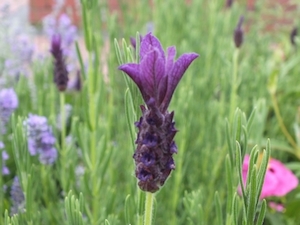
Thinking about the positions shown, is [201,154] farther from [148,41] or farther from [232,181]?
[148,41]

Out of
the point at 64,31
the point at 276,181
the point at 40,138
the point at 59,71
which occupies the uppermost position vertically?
the point at 64,31

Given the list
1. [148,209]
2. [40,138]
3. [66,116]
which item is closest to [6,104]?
[40,138]

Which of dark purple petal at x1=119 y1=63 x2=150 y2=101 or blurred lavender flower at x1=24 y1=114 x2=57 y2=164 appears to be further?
blurred lavender flower at x1=24 y1=114 x2=57 y2=164

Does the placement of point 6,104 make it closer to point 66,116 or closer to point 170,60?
point 66,116

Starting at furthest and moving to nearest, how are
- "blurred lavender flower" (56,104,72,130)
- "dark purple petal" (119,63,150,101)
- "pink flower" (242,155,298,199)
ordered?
"blurred lavender flower" (56,104,72,130) < "pink flower" (242,155,298,199) < "dark purple petal" (119,63,150,101)

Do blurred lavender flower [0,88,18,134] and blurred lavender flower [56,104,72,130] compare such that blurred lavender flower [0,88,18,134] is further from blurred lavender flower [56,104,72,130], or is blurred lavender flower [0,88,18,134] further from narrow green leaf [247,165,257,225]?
narrow green leaf [247,165,257,225]

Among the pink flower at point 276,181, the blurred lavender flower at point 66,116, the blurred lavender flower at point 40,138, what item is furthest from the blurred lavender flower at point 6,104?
the pink flower at point 276,181

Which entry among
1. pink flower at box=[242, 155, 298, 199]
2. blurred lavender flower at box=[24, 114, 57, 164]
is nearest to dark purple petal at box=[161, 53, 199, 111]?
blurred lavender flower at box=[24, 114, 57, 164]

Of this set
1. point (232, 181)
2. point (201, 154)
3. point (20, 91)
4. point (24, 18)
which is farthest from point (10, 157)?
point (24, 18)

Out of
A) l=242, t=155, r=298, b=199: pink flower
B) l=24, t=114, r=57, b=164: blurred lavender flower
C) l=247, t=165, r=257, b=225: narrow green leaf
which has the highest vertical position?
l=24, t=114, r=57, b=164: blurred lavender flower
